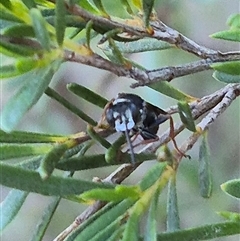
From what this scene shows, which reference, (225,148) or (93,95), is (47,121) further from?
(93,95)

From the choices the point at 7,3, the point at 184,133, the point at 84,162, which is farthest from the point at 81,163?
the point at 184,133

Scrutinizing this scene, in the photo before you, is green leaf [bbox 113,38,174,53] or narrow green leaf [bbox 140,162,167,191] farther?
green leaf [bbox 113,38,174,53]

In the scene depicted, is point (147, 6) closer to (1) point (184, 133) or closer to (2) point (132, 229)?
(2) point (132, 229)

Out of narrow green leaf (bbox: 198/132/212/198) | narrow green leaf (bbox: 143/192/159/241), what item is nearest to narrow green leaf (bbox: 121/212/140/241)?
narrow green leaf (bbox: 143/192/159/241)

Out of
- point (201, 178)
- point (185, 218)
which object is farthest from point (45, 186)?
point (185, 218)

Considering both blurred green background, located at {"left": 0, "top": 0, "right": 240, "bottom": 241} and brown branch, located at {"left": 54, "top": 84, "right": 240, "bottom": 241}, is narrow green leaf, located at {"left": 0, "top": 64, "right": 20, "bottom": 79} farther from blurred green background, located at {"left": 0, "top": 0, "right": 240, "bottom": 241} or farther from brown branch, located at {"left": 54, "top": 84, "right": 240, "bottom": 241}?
blurred green background, located at {"left": 0, "top": 0, "right": 240, "bottom": 241}

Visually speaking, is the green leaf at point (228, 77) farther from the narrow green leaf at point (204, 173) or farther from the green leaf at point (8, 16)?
the green leaf at point (8, 16)
